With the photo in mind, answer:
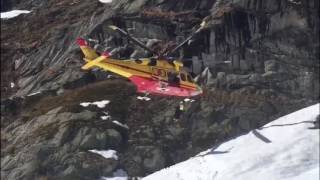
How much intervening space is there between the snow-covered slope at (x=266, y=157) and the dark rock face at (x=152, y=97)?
1.08 m

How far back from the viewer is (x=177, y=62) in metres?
37.0

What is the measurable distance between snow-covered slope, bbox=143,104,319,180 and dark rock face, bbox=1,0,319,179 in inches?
42.4

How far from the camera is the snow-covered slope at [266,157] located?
38.9 meters

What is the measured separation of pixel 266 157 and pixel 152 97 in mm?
9225

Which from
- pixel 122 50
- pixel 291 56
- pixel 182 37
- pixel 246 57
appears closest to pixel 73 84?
pixel 122 50

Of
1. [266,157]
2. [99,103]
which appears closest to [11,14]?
[99,103]

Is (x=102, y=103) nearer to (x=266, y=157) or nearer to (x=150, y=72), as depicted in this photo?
(x=150, y=72)

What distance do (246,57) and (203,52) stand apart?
2725 millimetres

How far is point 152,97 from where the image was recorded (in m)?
46.2

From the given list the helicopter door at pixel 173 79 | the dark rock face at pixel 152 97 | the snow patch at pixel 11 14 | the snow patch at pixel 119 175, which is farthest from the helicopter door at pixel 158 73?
the snow patch at pixel 11 14

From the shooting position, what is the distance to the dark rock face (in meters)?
43.0

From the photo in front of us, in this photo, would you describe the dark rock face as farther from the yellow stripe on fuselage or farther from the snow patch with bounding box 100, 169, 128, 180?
the yellow stripe on fuselage

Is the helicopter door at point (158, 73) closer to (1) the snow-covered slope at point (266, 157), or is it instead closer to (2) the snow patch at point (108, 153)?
(1) the snow-covered slope at point (266, 157)

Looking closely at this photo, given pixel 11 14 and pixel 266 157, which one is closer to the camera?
pixel 266 157
